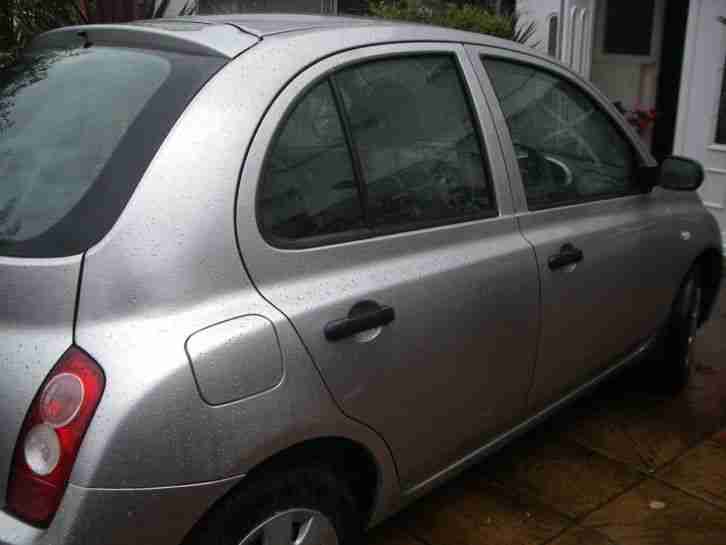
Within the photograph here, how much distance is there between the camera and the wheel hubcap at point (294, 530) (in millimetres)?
2145

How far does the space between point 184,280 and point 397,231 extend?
2.54ft

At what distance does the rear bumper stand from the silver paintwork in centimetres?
22

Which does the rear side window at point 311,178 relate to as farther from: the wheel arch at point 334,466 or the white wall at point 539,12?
the white wall at point 539,12

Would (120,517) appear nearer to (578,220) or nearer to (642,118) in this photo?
(578,220)

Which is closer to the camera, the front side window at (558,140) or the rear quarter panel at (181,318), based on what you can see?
the rear quarter panel at (181,318)

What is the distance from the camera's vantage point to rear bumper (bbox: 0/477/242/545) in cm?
180

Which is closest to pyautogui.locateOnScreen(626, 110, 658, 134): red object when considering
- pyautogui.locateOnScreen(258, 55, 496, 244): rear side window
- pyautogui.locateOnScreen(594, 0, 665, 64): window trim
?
pyautogui.locateOnScreen(594, 0, 665, 64): window trim

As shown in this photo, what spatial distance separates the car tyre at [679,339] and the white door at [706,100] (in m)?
2.74

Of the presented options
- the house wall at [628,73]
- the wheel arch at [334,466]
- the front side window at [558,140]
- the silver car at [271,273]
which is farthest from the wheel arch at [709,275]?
the house wall at [628,73]

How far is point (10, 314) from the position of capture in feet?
6.41

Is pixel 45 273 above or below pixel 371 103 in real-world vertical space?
below

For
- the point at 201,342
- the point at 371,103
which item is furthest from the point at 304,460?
the point at 371,103

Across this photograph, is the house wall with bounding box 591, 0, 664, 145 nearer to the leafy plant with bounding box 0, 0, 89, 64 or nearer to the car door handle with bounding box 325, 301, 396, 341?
the leafy plant with bounding box 0, 0, 89, 64

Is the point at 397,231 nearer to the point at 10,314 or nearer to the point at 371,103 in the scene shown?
the point at 371,103
